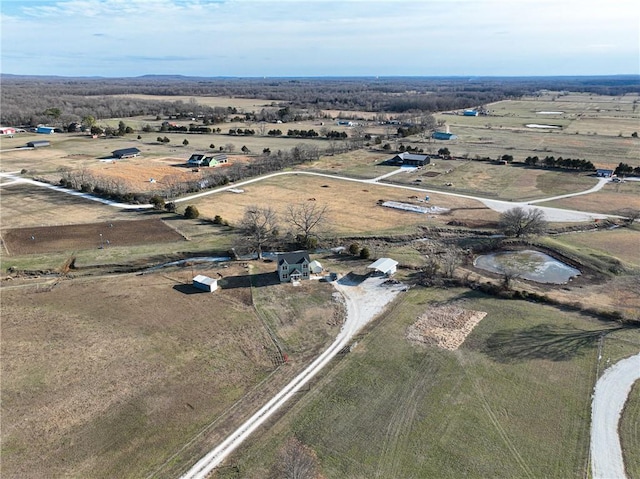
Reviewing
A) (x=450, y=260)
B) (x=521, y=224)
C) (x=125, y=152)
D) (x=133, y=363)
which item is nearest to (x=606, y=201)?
(x=521, y=224)

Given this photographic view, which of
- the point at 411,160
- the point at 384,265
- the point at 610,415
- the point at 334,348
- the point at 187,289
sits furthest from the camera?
the point at 411,160

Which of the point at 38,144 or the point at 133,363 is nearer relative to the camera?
the point at 133,363

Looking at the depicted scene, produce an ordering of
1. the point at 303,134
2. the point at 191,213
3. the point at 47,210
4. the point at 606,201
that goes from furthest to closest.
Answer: the point at 303,134 → the point at 606,201 → the point at 47,210 → the point at 191,213

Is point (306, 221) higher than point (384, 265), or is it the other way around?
point (306, 221)

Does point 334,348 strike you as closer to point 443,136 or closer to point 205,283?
point 205,283

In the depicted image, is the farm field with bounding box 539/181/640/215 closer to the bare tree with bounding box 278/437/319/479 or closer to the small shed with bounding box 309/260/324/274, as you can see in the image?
the small shed with bounding box 309/260/324/274

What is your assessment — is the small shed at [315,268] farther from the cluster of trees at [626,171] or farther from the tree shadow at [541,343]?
the cluster of trees at [626,171]
